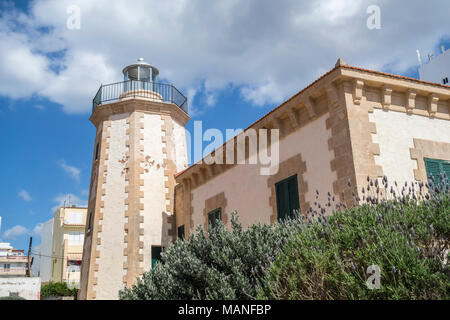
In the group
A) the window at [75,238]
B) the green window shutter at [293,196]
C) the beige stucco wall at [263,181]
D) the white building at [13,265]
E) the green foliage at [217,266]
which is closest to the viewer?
the green foliage at [217,266]

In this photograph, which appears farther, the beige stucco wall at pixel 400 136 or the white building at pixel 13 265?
the white building at pixel 13 265

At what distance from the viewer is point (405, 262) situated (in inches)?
189

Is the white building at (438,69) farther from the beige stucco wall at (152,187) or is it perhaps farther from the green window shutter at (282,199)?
the green window shutter at (282,199)

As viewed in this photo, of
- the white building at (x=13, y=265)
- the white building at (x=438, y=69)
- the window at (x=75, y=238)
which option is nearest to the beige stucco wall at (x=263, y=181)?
the white building at (x=438, y=69)

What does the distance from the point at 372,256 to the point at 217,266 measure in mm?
3718

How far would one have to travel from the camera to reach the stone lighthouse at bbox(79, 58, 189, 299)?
16422 millimetres

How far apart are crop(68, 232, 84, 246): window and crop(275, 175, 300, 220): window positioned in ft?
135

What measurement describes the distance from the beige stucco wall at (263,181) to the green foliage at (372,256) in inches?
154

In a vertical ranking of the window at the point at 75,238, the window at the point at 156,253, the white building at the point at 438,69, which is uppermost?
the white building at the point at 438,69

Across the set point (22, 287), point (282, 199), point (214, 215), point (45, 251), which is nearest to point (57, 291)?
point (22, 287)

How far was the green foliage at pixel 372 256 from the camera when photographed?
470 centimetres

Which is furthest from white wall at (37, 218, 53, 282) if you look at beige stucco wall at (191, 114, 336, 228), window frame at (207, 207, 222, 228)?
beige stucco wall at (191, 114, 336, 228)

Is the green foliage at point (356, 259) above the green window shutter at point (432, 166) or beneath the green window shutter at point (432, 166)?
beneath
